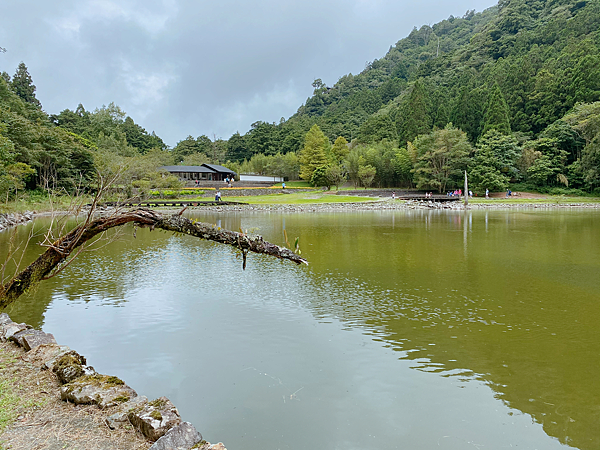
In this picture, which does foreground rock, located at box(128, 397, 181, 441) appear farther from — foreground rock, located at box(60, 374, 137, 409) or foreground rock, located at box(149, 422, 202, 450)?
foreground rock, located at box(60, 374, 137, 409)

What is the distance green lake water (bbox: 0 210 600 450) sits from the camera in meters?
3.83

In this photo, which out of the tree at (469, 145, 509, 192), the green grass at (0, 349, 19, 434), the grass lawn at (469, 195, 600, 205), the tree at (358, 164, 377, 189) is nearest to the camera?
the green grass at (0, 349, 19, 434)

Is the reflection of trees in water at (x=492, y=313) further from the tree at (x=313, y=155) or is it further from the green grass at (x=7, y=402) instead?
the tree at (x=313, y=155)

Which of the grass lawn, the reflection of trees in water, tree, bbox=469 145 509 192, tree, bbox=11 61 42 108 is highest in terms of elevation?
tree, bbox=11 61 42 108

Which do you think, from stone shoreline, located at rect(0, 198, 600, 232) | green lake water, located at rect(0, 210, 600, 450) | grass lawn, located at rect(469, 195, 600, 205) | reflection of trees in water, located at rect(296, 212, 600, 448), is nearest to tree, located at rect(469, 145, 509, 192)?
grass lawn, located at rect(469, 195, 600, 205)

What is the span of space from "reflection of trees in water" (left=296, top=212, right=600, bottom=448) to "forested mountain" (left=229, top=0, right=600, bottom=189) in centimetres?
3384

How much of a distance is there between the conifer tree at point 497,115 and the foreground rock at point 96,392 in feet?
165

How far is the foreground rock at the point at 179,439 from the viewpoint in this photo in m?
2.80

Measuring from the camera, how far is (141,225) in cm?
365

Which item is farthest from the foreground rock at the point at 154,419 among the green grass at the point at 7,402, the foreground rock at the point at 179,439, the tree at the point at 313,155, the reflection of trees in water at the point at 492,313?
the tree at the point at 313,155

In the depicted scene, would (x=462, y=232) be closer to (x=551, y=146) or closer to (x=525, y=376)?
(x=525, y=376)

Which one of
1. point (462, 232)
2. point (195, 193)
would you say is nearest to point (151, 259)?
point (462, 232)

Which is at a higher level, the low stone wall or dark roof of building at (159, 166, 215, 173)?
dark roof of building at (159, 166, 215, 173)

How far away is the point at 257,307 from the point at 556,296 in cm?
624
